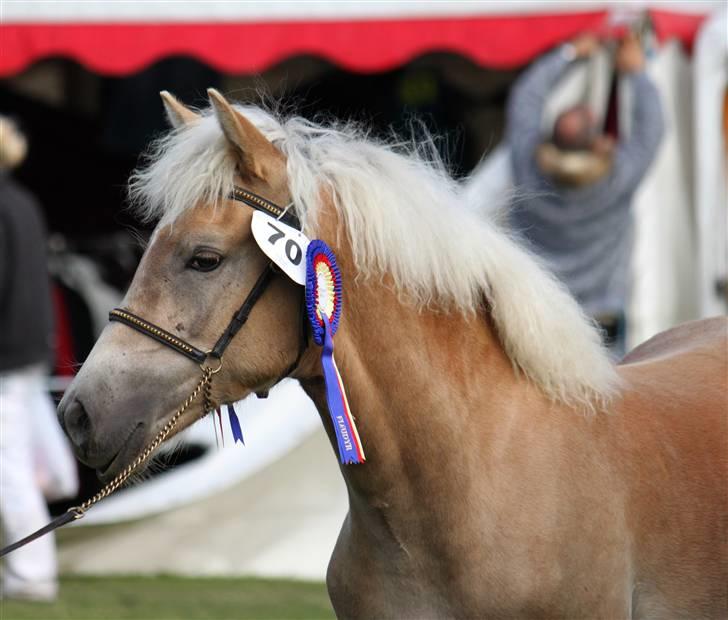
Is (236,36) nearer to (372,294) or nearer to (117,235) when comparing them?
(117,235)

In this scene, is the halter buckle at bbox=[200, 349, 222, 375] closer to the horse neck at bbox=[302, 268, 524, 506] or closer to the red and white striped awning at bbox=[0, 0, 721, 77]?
the horse neck at bbox=[302, 268, 524, 506]

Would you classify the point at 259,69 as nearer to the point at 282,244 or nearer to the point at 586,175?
the point at 586,175

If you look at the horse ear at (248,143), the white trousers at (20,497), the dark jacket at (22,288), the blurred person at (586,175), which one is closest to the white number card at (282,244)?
the horse ear at (248,143)

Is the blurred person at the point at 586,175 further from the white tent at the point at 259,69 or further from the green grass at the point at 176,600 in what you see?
the green grass at the point at 176,600

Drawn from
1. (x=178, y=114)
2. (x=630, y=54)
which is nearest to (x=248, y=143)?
(x=178, y=114)

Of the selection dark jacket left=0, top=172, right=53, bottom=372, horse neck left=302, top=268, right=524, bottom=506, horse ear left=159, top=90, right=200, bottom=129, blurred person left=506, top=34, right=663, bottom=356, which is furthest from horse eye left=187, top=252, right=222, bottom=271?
blurred person left=506, top=34, right=663, bottom=356

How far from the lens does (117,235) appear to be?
925cm

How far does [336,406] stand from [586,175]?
4.28 m

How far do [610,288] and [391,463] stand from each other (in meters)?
4.30

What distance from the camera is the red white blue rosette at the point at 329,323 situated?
2.88m

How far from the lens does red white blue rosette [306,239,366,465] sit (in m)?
2.88

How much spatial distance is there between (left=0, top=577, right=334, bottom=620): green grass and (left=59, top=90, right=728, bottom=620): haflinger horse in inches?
103

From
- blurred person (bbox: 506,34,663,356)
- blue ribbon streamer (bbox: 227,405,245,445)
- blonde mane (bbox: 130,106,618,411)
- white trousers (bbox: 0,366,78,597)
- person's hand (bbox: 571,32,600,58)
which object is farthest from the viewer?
person's hand (bbox: 571,32,600,58)

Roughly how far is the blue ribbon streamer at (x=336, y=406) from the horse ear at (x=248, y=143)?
0.38 m
